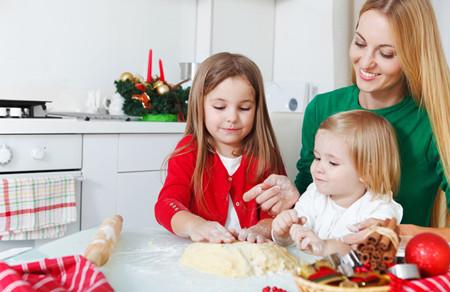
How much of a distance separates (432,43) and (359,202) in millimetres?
433

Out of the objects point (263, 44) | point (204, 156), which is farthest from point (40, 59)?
point (204, 156)

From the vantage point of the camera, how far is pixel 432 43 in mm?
1266

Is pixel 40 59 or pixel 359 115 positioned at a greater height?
pixel 40 59

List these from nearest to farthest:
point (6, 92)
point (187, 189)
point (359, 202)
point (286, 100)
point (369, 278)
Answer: point (369, 278) → point (359, 202) → point (187, 189) → point (6, 92) → point (286, 100)

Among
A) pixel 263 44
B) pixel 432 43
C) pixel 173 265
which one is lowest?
pixel 173 265

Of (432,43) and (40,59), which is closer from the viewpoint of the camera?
(432,43)

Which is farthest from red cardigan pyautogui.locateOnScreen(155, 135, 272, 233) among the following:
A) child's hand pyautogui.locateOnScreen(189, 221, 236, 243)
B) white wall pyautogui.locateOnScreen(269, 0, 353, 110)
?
white wall pyautogui.locateOnScreen(269, 0, 353, 110)

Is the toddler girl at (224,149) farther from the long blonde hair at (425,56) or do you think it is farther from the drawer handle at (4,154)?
the drawer handle at (4,154)

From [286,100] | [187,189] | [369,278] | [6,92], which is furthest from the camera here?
[286,100]

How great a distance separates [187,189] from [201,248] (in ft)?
1.58

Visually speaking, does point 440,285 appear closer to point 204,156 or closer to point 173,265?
point 173,265

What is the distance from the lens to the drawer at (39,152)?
7.16ft

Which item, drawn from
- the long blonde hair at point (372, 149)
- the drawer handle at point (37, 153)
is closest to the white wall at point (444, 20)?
the long blonde hair at point (372, 149)

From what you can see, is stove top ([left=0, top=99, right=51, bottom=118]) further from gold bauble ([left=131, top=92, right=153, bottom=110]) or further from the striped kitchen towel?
gold bauble ([left=131, top=92, right=153, bottom=110])
